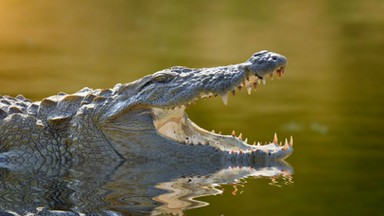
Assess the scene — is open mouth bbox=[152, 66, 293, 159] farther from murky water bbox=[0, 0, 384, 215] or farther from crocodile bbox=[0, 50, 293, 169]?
murky water bbox=[0, 0, 384, 215]

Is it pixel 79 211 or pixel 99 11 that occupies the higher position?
pixel 99 11

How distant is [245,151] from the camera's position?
7055 mm

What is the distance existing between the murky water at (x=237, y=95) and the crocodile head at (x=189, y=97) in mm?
281

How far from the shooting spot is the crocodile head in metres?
6.80

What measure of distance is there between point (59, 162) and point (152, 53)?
856 cm

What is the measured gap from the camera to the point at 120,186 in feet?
21.0

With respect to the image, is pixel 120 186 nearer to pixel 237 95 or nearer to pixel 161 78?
pixel 161 78

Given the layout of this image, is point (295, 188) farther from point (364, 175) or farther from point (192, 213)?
point (192, 213)

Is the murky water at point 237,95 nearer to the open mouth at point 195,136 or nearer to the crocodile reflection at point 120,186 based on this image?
the crocodile reflection at point 120,186

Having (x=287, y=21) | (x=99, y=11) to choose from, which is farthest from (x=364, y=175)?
(x=99, y=11)

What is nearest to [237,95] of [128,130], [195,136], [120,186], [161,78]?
[195,136]

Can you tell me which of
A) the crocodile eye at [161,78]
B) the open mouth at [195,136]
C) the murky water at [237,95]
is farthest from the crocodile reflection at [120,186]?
the crocodile eye at [161,78]

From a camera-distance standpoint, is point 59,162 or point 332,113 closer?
point 59,162

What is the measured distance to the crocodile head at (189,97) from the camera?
6805mm
